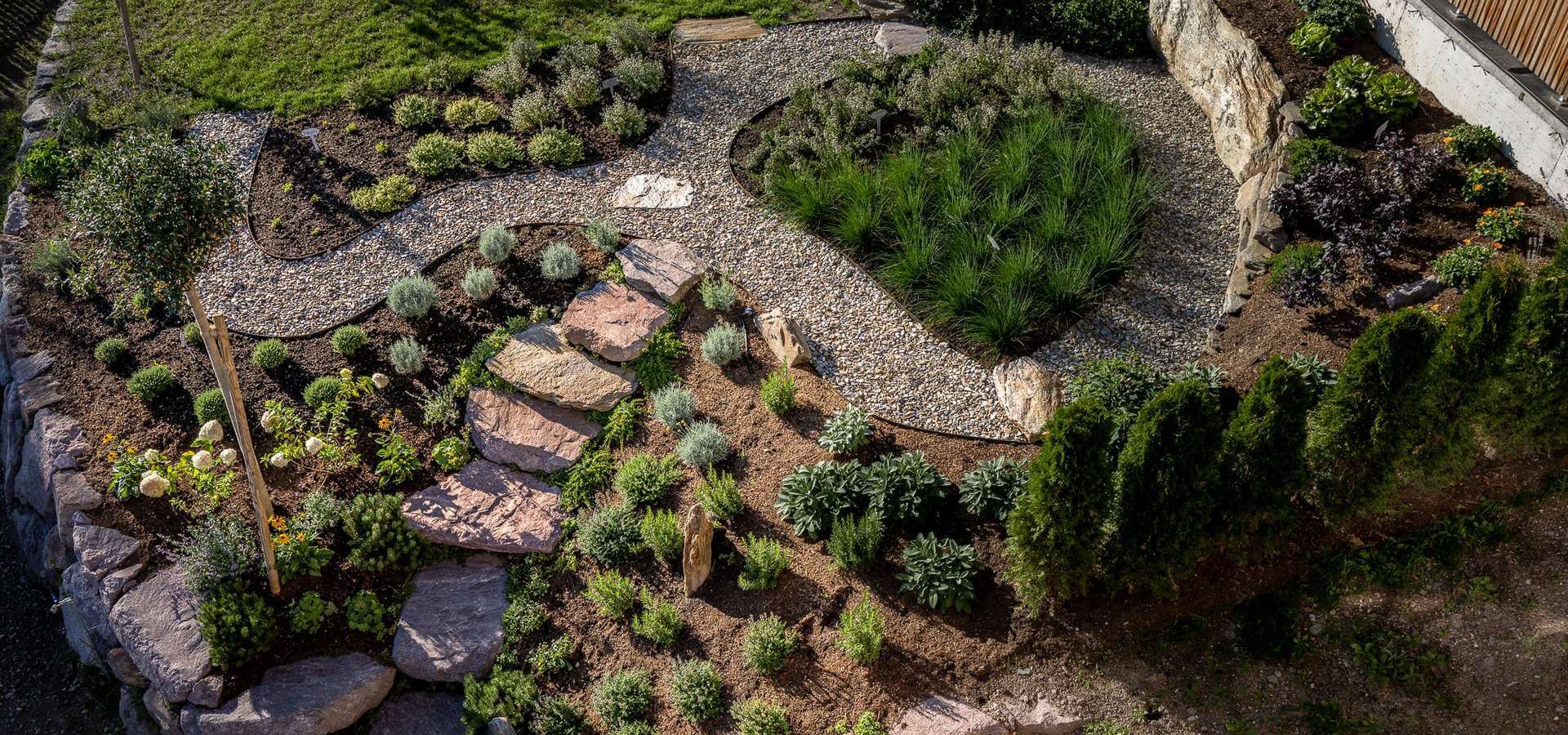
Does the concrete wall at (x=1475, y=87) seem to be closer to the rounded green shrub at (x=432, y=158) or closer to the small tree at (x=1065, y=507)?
the small tree at (x=1065, y=507)

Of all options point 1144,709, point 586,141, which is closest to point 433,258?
point 586,141

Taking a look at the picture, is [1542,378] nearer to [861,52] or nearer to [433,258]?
[861,52]

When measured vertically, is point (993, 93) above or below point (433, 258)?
above

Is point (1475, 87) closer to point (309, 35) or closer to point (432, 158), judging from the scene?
point (432, 158)

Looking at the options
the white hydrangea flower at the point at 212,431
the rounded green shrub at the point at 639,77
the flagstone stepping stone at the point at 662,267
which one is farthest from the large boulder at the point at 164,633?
the rounded green shrub at the point at 639,77

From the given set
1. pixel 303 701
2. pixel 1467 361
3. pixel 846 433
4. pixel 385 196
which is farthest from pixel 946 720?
pixel 385 196

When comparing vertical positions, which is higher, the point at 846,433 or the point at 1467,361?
the point at 1467,361
